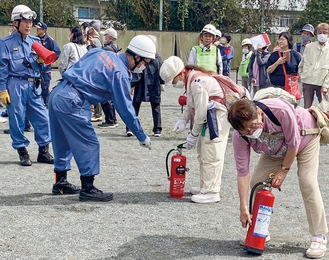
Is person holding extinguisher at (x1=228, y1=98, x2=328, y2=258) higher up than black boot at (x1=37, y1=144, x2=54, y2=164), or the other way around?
person holding extinguisher at (x1=228, y1=98, x2=328, y2=258)

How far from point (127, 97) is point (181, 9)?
35.8 m

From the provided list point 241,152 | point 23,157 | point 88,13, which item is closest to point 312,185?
point 241,152

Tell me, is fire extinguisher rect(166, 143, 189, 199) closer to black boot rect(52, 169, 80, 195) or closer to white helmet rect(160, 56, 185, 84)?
white helmet rect(160, 56, 185, 84)

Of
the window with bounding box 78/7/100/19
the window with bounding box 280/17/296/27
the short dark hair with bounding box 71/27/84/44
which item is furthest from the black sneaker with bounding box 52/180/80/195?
the window with bounding box 280/17/296/27

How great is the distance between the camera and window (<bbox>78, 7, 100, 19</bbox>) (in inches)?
1956

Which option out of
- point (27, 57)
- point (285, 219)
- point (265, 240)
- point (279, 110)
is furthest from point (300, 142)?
point (27, 57)

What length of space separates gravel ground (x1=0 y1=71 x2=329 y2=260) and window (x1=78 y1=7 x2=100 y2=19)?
42525mm

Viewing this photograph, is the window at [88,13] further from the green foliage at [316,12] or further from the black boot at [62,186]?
the black boot at [62,186]

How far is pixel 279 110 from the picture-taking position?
4555 mm

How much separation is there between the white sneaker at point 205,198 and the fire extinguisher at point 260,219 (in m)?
1.61

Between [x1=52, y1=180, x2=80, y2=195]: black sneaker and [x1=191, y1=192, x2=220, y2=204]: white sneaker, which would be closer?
[x1=191, y1=192, x2=220, y2=204]: white sneaker

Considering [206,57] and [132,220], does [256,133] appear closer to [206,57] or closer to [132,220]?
[132,220]

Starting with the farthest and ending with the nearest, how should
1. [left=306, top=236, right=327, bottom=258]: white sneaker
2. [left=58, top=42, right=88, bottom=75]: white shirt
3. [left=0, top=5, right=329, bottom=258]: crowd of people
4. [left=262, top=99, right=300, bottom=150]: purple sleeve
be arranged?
[left=58, top=42, right=88, bottom=75]: white shirt
[left=306, top=236, right=327, bottom=258]: white sneaker
[left=0, top=5, right=329, bottom=258]: crowd of people
[left=262, top=99, right=300, bottom=150]: purple sleeve

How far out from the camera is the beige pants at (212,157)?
21.3ft
